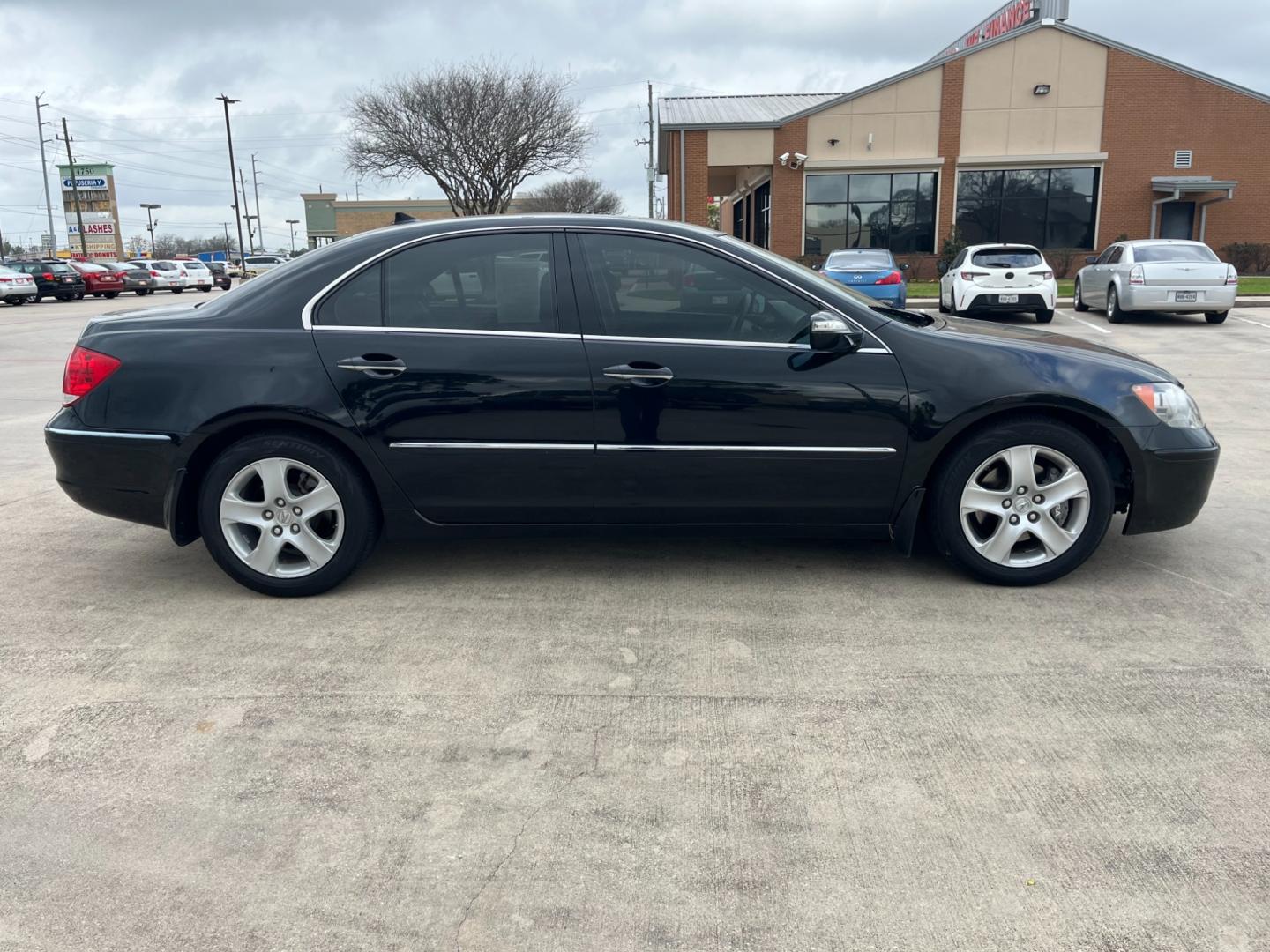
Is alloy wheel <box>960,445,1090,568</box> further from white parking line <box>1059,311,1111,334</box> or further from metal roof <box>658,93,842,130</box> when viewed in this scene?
metal roof <box>658,93,842,130</box>

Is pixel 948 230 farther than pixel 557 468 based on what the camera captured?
Yes

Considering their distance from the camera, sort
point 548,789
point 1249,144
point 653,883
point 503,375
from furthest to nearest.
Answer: point 1249,144 → point 503,375 → point 548,789 → point 653,883

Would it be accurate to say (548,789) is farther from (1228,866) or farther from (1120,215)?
(1120,215)

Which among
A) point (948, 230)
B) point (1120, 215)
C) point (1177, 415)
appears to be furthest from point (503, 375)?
point (1120, 215)

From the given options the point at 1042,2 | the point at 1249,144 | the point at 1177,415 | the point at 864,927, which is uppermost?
the point at 1042,2

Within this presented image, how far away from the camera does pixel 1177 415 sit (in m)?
4.39

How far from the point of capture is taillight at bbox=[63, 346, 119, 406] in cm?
436

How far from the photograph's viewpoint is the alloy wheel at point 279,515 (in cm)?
432

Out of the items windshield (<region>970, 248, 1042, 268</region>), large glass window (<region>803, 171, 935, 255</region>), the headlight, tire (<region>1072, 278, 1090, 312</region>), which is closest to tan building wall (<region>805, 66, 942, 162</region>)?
large glass window (<region>803, 171, 935, 255</region>)

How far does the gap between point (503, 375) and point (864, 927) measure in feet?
8.45

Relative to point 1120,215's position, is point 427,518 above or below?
below

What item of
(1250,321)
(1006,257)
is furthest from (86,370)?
(1250,321)

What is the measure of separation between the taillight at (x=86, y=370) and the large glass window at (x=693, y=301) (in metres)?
2.08

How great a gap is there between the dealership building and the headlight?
92.3 feet
